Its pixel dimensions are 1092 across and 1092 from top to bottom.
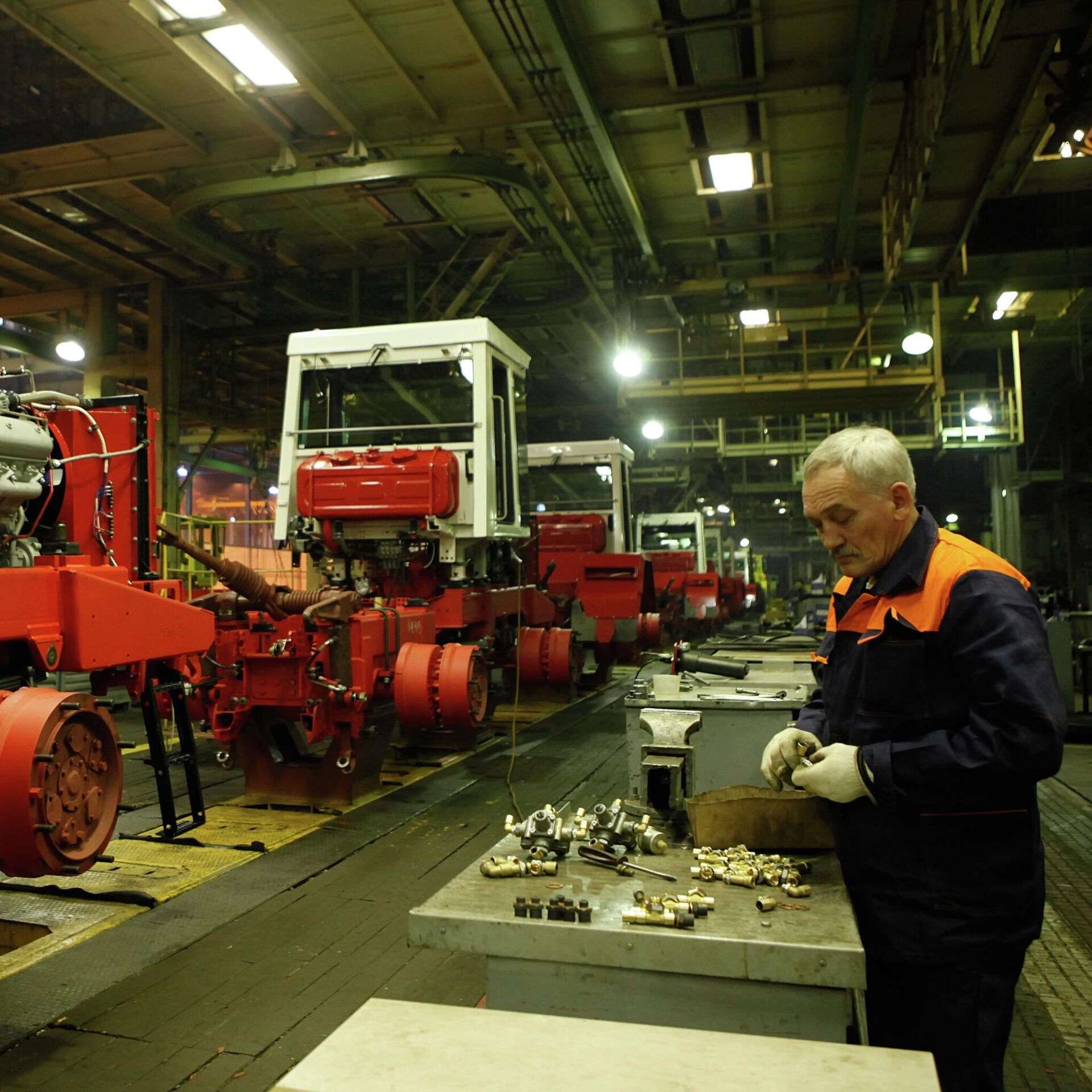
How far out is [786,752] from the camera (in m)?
1.94

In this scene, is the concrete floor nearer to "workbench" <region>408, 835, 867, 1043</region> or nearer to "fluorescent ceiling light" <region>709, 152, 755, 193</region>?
"workbench" <region>408, 835, 867, 1043</region>

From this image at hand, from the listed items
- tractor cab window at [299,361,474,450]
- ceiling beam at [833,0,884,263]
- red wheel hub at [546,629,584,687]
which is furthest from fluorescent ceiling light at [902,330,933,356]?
tractor cab window at [299,361,474,450]

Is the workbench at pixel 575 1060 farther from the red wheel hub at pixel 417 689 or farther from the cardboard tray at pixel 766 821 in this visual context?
the red wheel hub at pixel 417 689

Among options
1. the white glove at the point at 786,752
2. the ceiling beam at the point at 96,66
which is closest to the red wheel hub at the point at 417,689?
the white glove at the point at 786,752

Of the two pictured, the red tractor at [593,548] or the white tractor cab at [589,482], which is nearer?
the red tractor at [593,548]

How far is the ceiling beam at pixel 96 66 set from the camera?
6.14 meters

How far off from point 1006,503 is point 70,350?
56.5 ft

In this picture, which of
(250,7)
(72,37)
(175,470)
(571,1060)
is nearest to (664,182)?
(250,7)

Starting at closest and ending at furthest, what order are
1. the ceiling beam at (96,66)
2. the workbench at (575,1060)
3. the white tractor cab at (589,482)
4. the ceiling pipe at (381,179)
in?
the workbench at (575,1060), the ceiling beam at (96,66), the ceiling pipe at (381,179), the white tractor cab at (589,482)

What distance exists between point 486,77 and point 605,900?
6946 millimetres

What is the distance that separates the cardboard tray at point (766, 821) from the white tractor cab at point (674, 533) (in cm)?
1562

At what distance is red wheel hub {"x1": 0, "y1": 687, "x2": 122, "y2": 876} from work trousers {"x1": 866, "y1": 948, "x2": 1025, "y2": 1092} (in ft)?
7.91

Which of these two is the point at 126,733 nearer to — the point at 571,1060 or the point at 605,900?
the point at 605,900

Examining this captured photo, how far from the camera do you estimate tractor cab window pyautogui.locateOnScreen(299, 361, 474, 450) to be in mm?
6227
